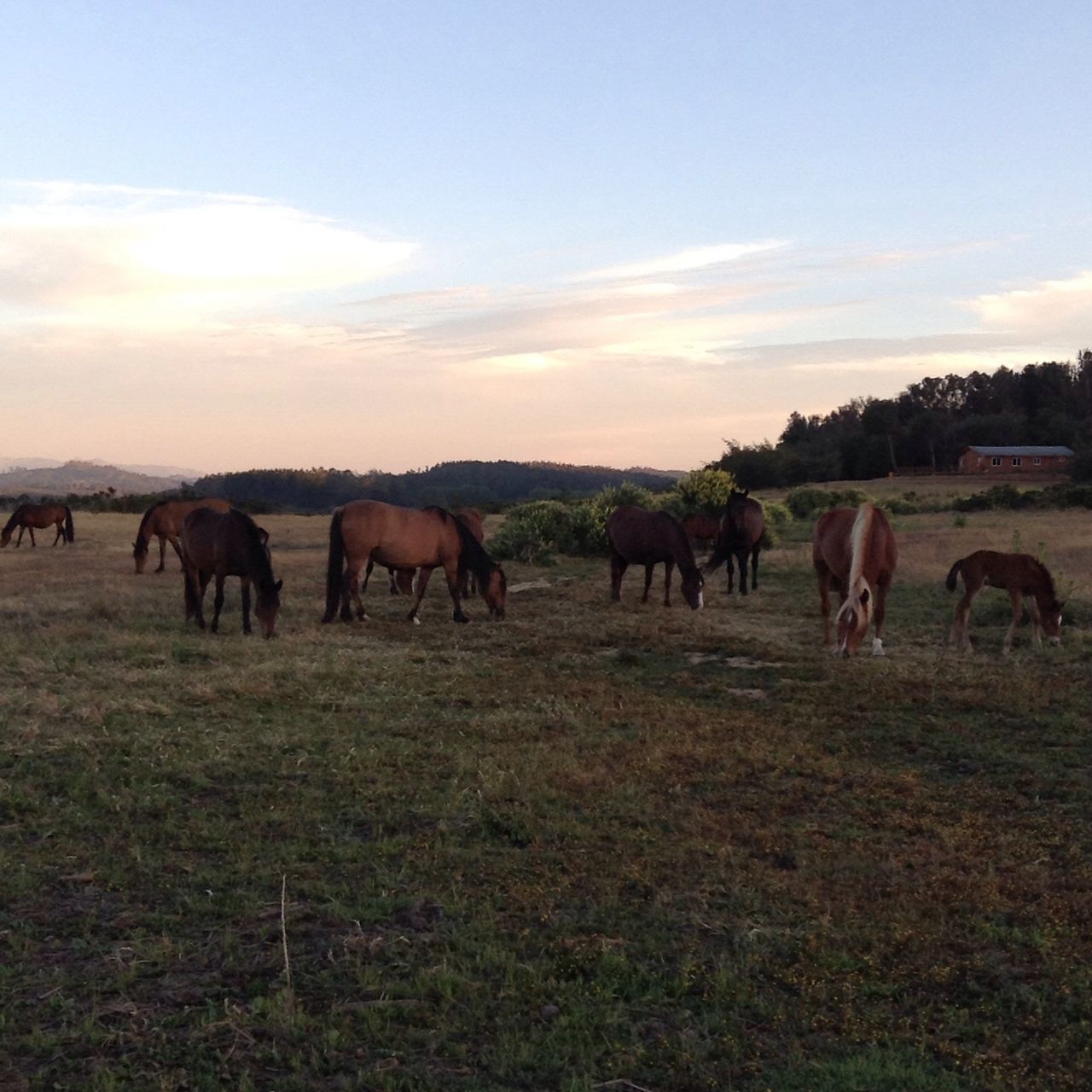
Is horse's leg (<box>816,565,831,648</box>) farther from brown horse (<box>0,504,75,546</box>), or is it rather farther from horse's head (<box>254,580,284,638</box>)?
brown horse (<box>0,504,75,546</box>)

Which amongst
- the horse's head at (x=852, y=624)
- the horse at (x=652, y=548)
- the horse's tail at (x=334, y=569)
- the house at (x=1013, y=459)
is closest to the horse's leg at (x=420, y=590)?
the horse's tail at (x=334, y=569)

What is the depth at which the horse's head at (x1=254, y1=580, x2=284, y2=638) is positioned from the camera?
1189 centimetres

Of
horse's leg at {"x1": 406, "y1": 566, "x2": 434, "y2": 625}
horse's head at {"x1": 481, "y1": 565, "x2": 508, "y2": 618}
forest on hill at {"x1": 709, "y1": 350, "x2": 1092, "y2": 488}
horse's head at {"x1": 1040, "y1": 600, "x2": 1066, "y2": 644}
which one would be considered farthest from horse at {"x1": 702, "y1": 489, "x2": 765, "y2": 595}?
forest on hill at {"x1": 709, "y1": 350, "x2": 1092, "y2": 488}

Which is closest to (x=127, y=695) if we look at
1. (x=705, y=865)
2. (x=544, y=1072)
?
(x=705, y=865)

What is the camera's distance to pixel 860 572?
36.0ft

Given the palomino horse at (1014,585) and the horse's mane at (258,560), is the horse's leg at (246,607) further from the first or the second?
the palomino horse at (1014,585)

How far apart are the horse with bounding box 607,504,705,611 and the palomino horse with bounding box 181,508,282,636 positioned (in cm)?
569

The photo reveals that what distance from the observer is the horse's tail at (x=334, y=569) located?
13.0 m

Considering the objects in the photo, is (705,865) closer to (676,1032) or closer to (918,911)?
(918,911)

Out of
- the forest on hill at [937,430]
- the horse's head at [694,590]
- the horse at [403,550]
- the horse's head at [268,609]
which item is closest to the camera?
the horse's head at [268,609]

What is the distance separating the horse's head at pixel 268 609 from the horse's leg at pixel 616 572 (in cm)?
565

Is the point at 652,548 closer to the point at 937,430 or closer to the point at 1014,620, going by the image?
the point at 1014,620

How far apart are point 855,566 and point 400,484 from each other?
79.1m

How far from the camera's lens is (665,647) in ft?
39.0
